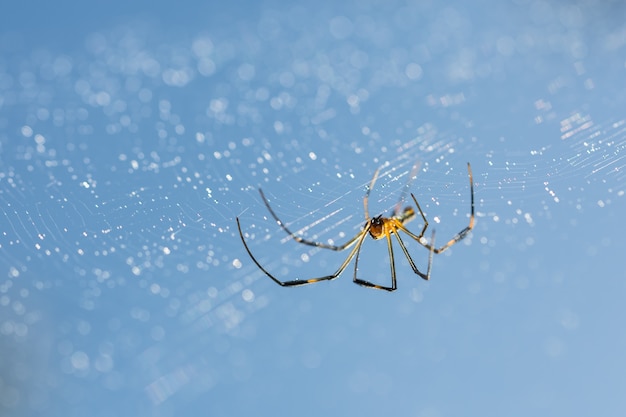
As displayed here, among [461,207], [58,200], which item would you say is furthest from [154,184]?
[461,207]

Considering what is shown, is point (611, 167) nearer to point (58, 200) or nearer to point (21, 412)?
point (58, 200)

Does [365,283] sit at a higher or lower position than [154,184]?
lower

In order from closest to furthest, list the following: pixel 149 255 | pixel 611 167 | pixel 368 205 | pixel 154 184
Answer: pixel 611 167, pixel 368 205, pixel 154 184, pixel 149 255

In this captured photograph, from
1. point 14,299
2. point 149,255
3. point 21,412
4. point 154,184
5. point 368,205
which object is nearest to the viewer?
point 368,205

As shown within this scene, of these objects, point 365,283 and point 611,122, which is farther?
point 365,283

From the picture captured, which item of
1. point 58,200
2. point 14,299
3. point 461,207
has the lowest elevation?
point 461,207

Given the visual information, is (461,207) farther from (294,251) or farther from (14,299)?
(14,299)

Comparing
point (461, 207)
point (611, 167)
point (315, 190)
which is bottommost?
point (611, 167)

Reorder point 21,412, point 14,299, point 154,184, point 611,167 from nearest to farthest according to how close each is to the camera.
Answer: point 611,167, point 154,184, point 14,299, point 21,412

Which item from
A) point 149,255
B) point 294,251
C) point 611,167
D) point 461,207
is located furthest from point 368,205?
point 149,255
